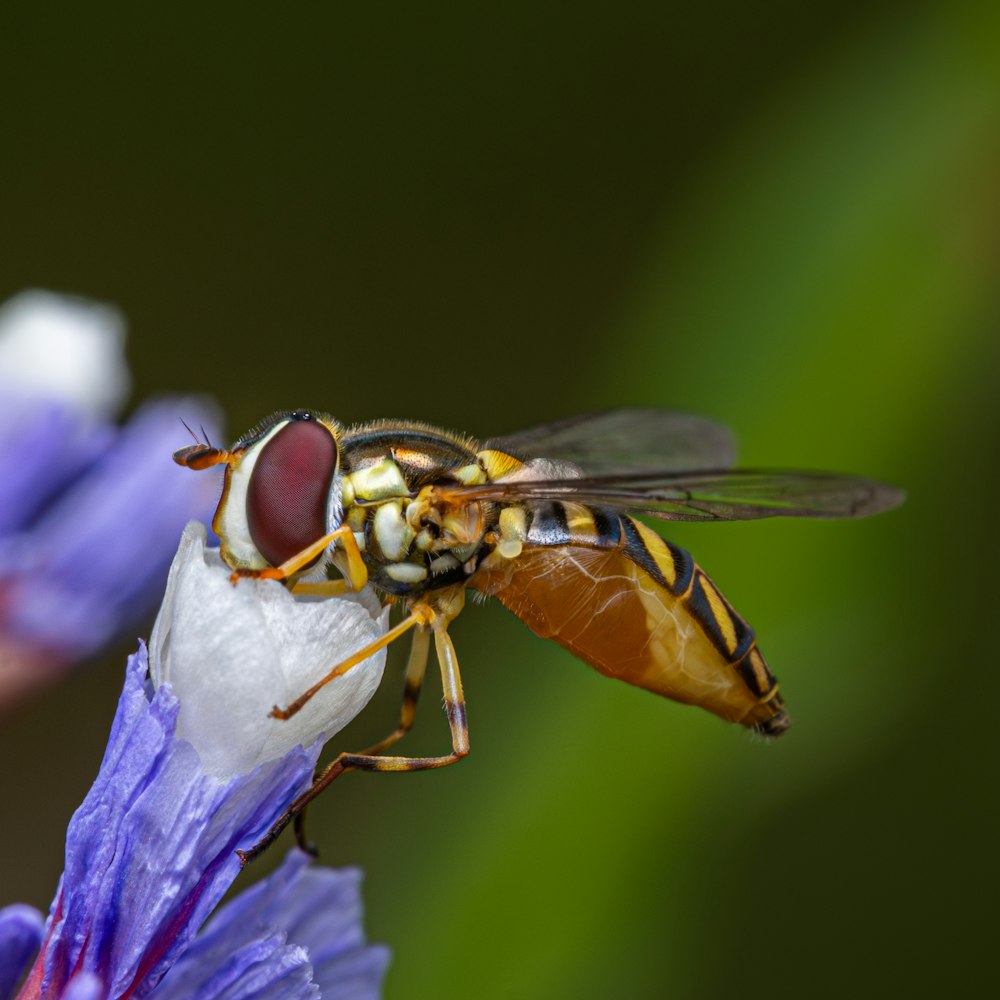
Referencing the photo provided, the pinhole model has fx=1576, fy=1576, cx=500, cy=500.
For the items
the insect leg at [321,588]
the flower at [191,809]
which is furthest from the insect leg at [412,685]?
the flower at [191,809]

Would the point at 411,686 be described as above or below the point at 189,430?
below

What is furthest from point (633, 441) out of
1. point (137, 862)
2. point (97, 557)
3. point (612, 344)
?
point (612, 344)

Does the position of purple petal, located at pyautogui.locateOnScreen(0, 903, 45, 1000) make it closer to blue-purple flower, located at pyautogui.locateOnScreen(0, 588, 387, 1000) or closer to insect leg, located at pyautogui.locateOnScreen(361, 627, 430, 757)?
blue-purple flower, located at pyautogui.locateOnScreen(0, 588, 387, 1000)

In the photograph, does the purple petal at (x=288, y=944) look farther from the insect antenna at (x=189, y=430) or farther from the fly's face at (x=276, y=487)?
the insect antenna at (x=189, y=430)

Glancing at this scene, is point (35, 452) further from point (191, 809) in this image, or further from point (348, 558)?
point (191, 809)

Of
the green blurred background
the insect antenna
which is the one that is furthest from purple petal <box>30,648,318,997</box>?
the green blurred background

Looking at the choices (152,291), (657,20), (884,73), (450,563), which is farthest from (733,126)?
(450,563)
